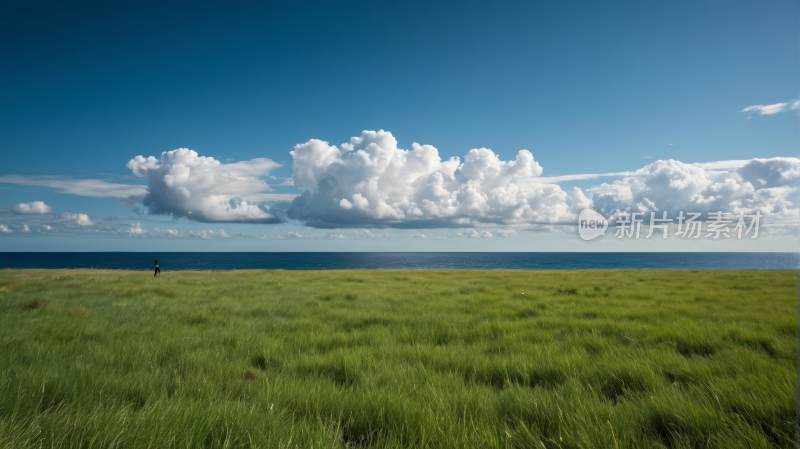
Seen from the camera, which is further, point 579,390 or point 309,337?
point 309,337

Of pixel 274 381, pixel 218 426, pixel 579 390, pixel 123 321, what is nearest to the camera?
pixel 218 426

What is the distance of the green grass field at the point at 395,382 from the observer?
7.71ft

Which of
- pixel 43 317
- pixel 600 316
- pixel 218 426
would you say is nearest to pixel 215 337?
pixel 218 426

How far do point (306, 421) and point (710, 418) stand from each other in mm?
3275

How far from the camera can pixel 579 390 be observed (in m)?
3.25

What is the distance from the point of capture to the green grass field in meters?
2.35

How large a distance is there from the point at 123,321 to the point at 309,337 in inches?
187

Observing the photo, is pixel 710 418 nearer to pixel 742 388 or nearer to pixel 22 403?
pixel 742 388

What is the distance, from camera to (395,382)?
11.8ft

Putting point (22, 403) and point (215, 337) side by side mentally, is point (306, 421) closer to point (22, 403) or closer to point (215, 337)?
point (22, 403)

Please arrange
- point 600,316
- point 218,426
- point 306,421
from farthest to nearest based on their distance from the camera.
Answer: point 600,316, point 306,421, point 218,426

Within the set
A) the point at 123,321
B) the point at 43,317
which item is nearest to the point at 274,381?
the point at 123,321

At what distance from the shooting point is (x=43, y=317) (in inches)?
282

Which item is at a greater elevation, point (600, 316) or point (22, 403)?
point (22, 403)
